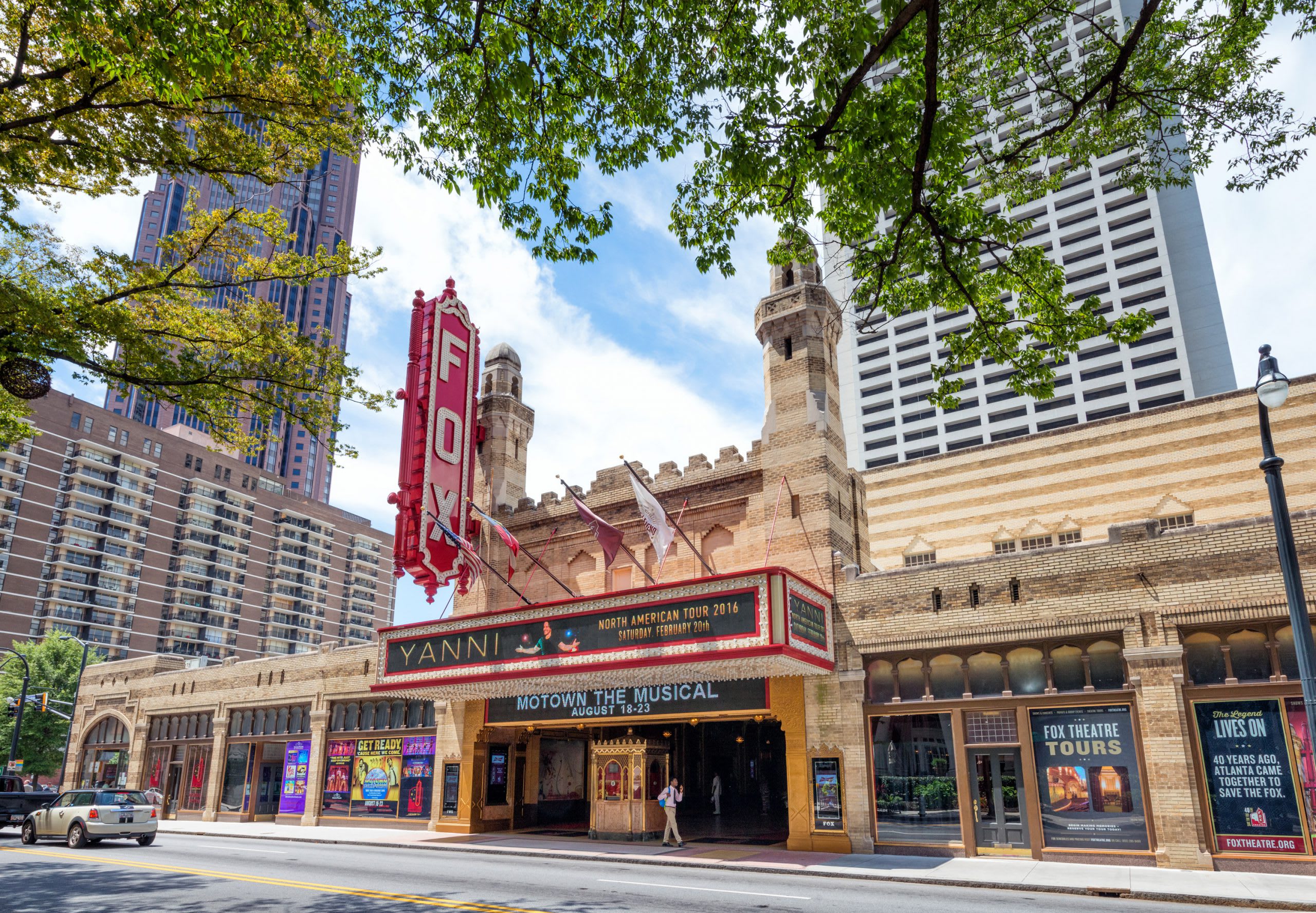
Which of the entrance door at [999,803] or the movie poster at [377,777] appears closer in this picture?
the entrance door at [999,803]

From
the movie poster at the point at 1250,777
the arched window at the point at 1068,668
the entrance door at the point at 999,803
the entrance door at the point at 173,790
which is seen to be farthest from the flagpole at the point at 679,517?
the entrance door at the point at 173,790

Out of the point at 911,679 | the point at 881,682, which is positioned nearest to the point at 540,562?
the point at 881,682

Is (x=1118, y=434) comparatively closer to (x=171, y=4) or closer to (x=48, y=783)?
(x=171, y=4)

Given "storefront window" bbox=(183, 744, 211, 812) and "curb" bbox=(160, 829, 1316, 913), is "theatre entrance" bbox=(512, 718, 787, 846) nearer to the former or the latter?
"curb" bbox=(160, 829, 1316, 913)

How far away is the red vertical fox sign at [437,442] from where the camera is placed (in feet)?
82.1

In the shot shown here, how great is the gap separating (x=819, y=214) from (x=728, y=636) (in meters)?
10.3

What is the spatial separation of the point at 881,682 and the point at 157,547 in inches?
4365

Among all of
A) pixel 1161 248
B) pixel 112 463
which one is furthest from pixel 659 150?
pixel 112 463

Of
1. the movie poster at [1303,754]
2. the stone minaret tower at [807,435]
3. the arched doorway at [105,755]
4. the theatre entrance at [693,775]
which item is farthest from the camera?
the arched doorway at [105,755]

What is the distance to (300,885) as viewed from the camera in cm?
1434

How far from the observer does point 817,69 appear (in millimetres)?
11375

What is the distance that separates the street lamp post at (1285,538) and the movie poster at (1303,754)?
5482 millimetres

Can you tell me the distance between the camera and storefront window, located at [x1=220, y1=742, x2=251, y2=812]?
33688 millimetres

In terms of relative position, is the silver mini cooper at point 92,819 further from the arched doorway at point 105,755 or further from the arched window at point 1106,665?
the arched window at point 1106,665
